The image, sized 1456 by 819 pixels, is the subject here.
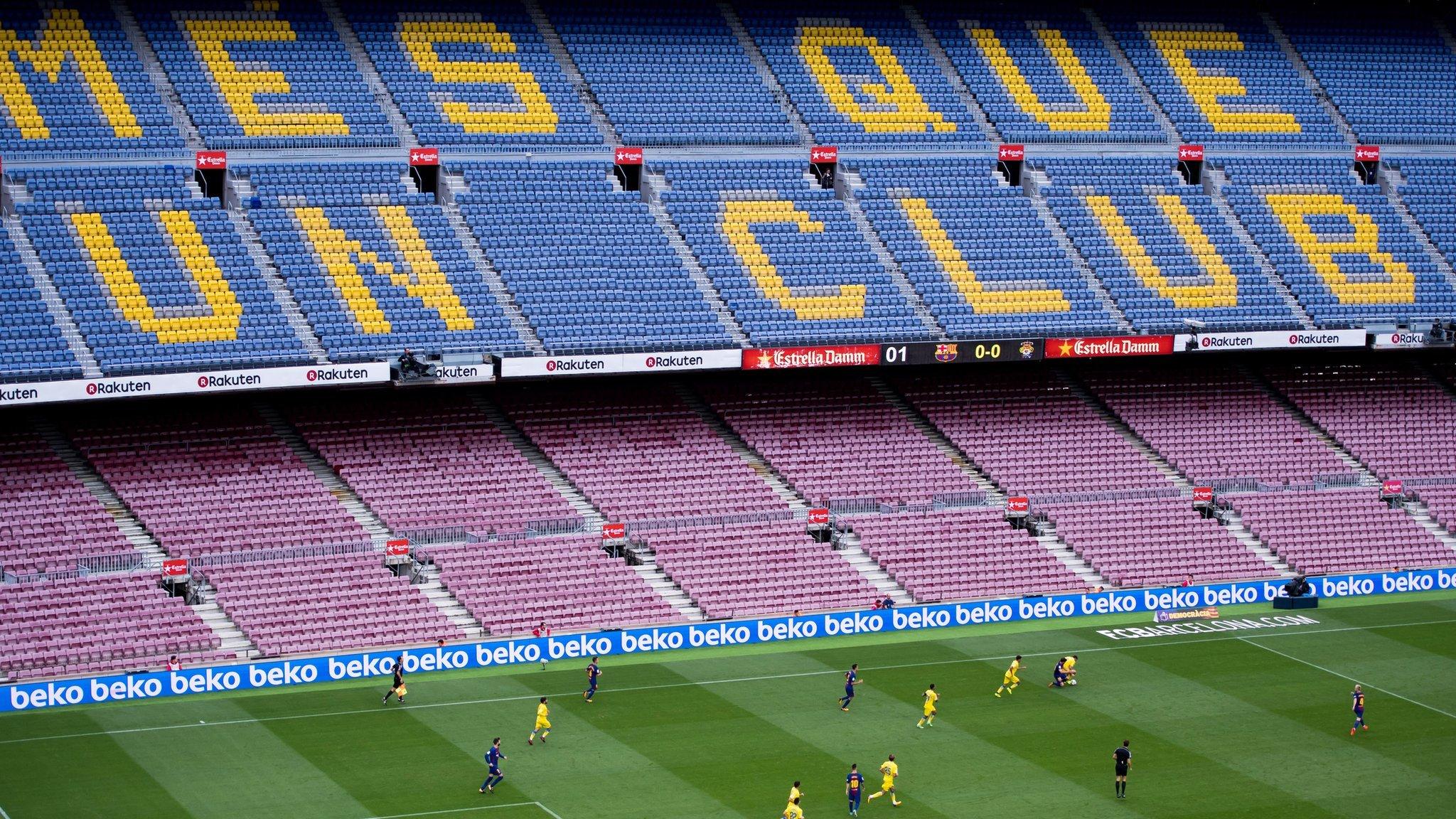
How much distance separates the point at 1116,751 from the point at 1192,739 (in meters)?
4.56

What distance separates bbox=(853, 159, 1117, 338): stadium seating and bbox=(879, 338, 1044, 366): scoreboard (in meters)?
0.90

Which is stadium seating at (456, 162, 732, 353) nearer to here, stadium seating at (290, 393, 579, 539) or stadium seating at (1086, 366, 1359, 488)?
stadium seating at (290, 393, 579, 539)

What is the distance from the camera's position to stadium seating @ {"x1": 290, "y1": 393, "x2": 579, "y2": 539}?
4922 cm

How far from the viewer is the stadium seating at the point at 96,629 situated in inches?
1672

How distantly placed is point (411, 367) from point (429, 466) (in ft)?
10.8

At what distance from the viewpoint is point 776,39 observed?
62.8 metres

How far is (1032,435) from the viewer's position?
56.7m

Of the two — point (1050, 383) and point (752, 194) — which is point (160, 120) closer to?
point (752, 194)

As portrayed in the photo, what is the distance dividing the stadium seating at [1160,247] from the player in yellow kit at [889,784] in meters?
24.6

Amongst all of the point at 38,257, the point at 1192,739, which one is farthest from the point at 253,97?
the point at 1192,739

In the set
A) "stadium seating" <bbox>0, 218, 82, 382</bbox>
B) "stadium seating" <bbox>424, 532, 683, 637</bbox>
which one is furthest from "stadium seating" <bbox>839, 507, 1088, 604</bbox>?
"stadium seating" <bbox>0, 218, 82, 382</bbox>

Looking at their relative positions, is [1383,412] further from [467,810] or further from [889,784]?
[467,810]

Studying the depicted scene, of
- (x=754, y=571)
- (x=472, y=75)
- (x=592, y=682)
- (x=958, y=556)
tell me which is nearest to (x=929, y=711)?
(x=592, y=682)

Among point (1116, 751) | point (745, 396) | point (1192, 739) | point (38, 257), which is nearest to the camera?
point (1116, 751)
